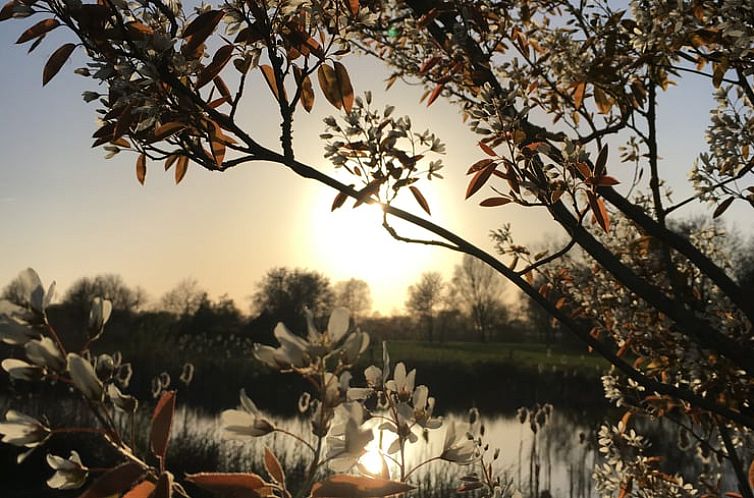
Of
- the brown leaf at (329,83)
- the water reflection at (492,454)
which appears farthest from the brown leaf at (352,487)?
the water reflection at (492,454)

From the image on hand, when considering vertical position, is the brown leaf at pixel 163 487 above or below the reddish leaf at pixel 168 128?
below

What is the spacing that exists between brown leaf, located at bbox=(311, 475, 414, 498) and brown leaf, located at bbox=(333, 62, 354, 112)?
706 mm

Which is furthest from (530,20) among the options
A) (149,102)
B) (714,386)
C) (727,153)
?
(149,102)

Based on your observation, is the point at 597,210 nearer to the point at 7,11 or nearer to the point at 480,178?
the point at 480,178

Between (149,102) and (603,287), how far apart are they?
71.3 inches

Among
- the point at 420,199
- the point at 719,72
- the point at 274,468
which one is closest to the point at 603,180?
the point at 420,199

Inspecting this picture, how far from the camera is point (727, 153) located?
146 centimetres

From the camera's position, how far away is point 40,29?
91 cm

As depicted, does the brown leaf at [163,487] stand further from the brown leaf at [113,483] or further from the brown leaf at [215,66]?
the brown leaf at [215,66]

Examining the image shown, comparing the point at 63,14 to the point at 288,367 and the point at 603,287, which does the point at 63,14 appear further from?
the point at 603,287

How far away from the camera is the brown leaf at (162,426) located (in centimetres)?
49

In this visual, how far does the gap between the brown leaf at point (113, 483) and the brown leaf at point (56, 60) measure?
0.70 metres

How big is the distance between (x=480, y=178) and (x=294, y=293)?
83.1 feet

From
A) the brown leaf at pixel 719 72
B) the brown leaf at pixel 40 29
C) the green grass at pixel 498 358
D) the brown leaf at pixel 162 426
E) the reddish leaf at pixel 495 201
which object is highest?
the brown leaf at pixel 719 72
